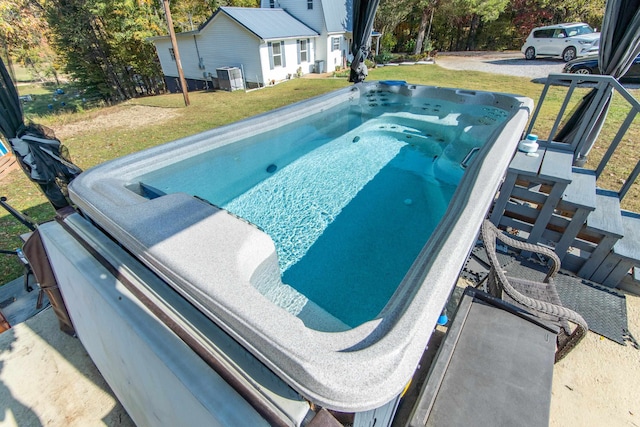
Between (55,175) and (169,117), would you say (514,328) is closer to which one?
(55,175)

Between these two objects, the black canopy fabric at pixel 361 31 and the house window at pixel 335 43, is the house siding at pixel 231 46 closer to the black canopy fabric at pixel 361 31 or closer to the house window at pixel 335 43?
the house window at pixel 335 43

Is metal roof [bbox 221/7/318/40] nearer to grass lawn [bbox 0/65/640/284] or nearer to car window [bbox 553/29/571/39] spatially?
grass lawn [bbox 0/65/640/284]

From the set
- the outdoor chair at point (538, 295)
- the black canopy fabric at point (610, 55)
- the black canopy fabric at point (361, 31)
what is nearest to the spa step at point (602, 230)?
the outdoor chair at point (538, 295)

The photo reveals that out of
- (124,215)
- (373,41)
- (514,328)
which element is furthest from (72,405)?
(373,41)

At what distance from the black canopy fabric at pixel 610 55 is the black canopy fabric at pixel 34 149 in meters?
5.39

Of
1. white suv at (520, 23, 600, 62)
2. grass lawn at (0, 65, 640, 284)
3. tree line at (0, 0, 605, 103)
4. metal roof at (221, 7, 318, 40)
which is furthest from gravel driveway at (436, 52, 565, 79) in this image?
metal roof at (221, 7, 318, 40)

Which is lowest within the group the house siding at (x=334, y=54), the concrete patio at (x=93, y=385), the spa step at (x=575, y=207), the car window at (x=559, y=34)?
the concrete patio at (x=93, y=385)

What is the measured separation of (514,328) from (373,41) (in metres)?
20.6

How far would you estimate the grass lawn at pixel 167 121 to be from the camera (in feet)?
13.6

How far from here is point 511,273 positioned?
2.71 metres

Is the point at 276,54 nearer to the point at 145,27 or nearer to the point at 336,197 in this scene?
the point at 145,27

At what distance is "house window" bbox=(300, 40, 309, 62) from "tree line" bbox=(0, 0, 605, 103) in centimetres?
605

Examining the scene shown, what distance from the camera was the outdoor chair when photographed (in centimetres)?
166

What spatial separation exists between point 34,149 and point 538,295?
4032 mm
